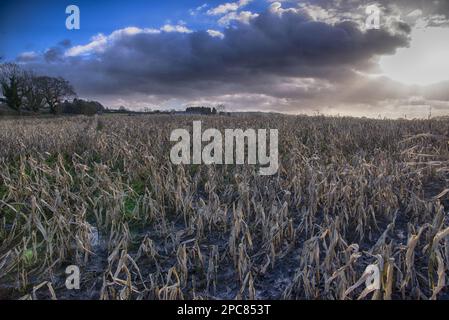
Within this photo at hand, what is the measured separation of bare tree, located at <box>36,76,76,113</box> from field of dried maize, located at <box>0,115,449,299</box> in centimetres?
5256

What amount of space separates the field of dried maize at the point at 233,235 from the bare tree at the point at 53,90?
52558 mm

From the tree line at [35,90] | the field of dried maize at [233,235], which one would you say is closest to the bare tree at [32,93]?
the tree line at [35,90]

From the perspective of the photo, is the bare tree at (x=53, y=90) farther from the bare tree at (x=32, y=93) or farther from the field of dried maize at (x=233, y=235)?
the field of dried maize at (x=233, y=235)

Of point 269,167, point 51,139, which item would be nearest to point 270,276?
point 269,167

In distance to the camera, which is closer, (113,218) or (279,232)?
(279,232)

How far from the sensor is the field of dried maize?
3850 mm

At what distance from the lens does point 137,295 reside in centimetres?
389

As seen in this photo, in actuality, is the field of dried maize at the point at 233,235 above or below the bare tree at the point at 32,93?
below

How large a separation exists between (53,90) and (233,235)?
5770 cm

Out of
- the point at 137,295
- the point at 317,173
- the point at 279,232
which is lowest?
the point at 137,295

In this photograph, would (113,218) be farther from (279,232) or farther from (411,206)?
(411,206)

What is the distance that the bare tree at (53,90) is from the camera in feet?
180

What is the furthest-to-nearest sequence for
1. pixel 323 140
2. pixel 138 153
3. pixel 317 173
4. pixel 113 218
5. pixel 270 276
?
1. pixel 323 140
2. pixel 138 153
3. pixel 317 173
4. pixel 113 218
5. pixel 270 276
